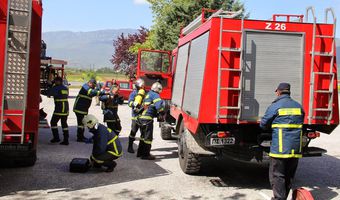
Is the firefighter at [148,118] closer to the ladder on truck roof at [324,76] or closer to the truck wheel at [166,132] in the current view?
the truck wheel at [166,132]

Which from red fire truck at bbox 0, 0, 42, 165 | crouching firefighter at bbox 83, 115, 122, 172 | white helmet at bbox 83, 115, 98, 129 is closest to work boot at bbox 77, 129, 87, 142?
crouching firefighter at bbox 83, 115, 122, 172

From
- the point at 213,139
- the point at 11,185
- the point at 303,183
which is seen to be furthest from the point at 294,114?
the point at 11,185

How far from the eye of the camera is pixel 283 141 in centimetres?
516

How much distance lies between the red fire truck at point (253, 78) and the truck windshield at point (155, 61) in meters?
4.29

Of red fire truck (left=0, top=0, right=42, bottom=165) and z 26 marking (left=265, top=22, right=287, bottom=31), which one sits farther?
z 26 marking (left=265, top=22, right=287, bottom=31)

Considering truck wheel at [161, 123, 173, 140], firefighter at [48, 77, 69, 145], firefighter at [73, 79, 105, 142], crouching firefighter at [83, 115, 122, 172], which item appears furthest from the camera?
truck wheel at [161, 123, 173, 140]

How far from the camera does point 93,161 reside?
719cm

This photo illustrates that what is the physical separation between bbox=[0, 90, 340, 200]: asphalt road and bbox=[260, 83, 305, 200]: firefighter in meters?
0.71

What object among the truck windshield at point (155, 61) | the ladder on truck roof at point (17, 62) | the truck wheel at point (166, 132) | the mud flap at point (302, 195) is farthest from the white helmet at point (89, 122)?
the truck wheel at point (166, 132)

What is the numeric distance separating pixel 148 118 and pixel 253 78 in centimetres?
299

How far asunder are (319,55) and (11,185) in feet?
16.6

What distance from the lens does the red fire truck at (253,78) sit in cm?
584

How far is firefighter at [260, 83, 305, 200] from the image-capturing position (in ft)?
16.8

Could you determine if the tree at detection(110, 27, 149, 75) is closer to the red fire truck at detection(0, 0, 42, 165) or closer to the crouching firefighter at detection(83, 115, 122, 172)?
the crouching firefighter at detection(83, 115, 122, 172)
